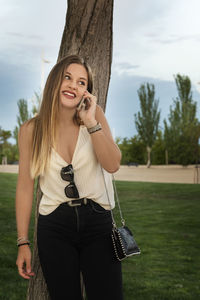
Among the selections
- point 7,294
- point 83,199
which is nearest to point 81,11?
point 83,199

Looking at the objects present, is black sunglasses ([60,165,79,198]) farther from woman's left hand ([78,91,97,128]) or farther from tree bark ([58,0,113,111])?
tree bark ([58,0,113,111])

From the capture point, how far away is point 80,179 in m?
2.07

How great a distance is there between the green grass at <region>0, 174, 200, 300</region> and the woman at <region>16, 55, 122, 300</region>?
3156 millimetres

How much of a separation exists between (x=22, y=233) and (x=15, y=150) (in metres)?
36.3

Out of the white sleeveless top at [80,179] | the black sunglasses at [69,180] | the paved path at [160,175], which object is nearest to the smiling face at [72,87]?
the white sleeveless top at [80,179]

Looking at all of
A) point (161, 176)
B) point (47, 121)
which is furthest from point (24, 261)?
point (161, 176)

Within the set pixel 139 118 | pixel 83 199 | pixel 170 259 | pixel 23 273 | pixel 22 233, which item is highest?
pixel 139 118

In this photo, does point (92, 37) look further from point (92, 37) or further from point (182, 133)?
point (182, 133)

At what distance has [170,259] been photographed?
693 cm

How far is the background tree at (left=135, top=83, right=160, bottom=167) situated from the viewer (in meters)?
36.8

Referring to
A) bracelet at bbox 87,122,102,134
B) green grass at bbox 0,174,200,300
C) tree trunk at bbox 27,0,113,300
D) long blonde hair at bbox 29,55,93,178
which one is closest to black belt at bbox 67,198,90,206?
long blonde hair at bbox 29,55,93,178

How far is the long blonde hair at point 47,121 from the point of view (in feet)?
6.81

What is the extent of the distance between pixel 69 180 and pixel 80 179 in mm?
65

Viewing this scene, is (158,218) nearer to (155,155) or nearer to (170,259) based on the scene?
(170,259)
